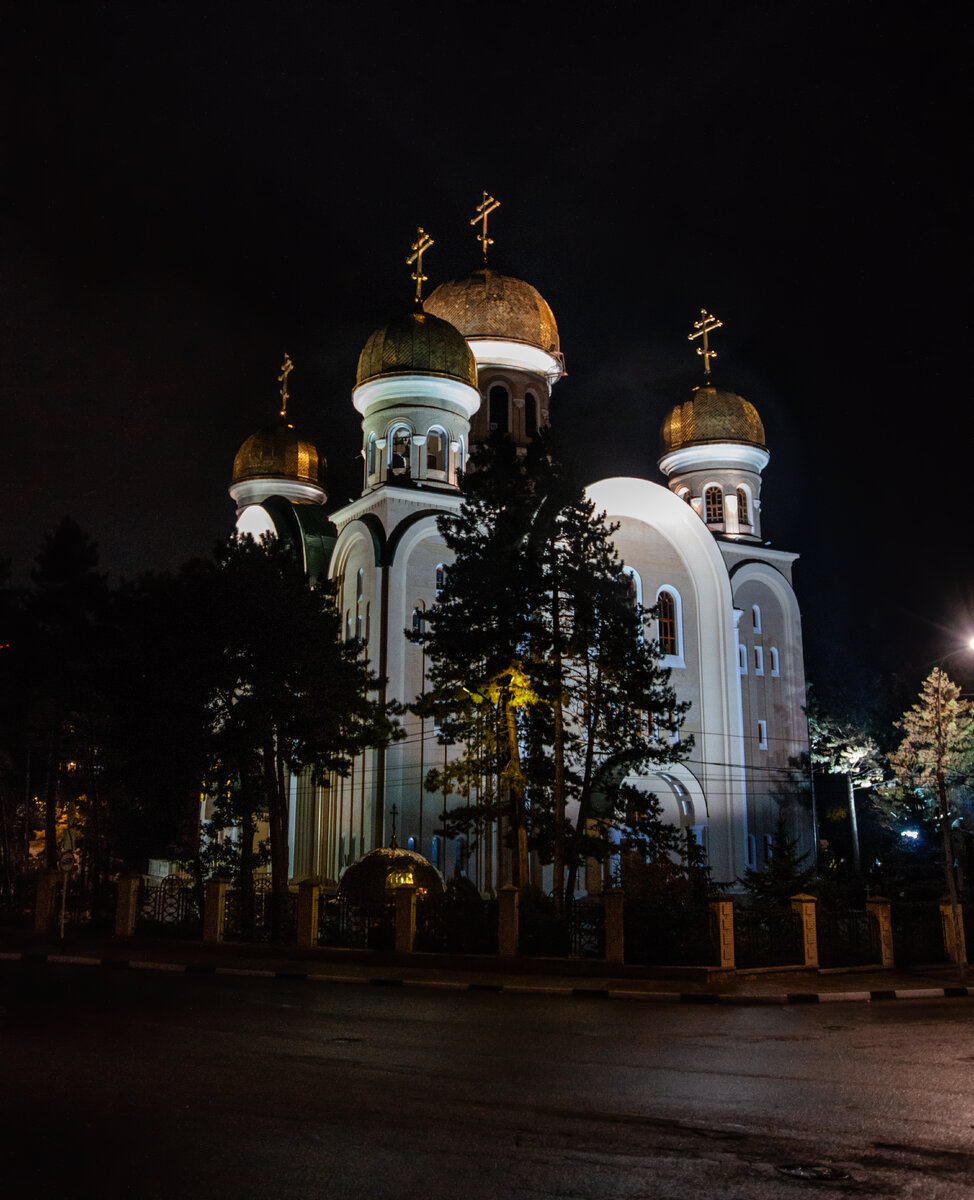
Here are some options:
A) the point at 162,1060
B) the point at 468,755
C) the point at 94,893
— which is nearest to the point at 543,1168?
the point at 162,1060

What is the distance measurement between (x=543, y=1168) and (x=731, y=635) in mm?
24571

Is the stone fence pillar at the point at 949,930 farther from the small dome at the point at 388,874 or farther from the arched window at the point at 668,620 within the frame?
A: the arched window at the point at 668,620

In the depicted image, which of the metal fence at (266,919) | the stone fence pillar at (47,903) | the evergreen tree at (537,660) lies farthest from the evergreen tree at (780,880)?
the stone fence pillar at (47,903)

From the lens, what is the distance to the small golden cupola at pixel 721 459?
106 feet

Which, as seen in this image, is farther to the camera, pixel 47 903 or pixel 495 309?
pixel 495 309

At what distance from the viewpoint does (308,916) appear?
48.4 ft

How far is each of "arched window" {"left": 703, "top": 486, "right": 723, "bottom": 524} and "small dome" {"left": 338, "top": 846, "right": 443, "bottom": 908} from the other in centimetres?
1563

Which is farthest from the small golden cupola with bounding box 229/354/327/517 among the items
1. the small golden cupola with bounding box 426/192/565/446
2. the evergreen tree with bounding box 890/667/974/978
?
the evergreen tree with bounding box 890/667/974/978

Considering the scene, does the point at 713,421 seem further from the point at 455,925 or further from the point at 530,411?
the point at 455,925

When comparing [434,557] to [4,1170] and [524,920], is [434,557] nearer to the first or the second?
[524,920]

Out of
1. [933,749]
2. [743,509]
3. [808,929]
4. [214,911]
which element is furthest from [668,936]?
[743,509]

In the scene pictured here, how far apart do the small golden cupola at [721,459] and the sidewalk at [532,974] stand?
19433 mm

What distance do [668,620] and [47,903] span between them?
52.5 feet

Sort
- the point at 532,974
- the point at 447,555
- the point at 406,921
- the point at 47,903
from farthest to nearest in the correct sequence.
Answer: the point at 447,555 < the point at 47,903 < the point at 406,921 < the point at 532,974
